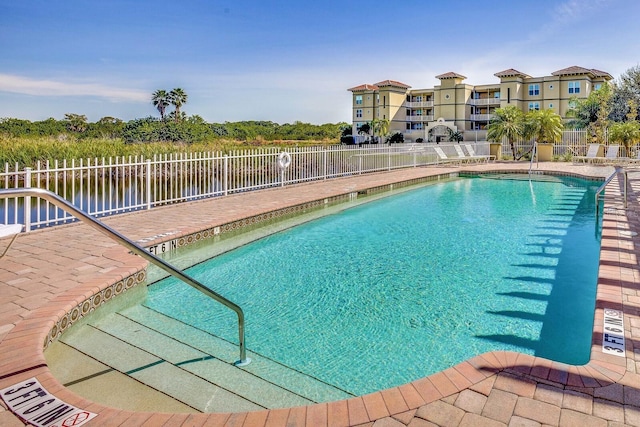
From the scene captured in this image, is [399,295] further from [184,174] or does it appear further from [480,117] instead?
[480,117]

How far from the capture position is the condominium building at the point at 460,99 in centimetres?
4566

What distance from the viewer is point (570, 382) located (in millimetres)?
2430

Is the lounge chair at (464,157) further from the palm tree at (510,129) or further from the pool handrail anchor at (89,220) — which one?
the pool handrail anchor at (89,220)

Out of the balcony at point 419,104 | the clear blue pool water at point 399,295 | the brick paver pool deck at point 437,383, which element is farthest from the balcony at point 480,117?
the brick paver pool deck at point 437,383

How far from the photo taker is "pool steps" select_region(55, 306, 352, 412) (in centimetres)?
279

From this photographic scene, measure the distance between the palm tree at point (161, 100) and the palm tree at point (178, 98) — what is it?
530 millimetres

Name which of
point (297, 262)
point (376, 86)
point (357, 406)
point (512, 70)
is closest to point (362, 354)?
point (357, 406)

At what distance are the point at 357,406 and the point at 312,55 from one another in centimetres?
2449

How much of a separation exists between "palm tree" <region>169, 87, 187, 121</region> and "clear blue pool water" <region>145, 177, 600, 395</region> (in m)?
45.9

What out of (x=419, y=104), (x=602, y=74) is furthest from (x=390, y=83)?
(x=602, y=74)

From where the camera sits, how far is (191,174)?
30.1ft

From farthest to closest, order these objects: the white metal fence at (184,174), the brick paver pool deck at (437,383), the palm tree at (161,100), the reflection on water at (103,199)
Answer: the palm tree at (161,100) → the white metal fence at (184,174) → the reflection on water at (103,199) → the brick paver pool deck at (437,383)

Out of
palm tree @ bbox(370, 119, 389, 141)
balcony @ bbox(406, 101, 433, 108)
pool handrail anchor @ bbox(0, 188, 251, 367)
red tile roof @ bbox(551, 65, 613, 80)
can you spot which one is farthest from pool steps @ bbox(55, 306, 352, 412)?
balcony @ bbox(406, 101, 433, 108)

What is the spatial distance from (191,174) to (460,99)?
47.7 meters
